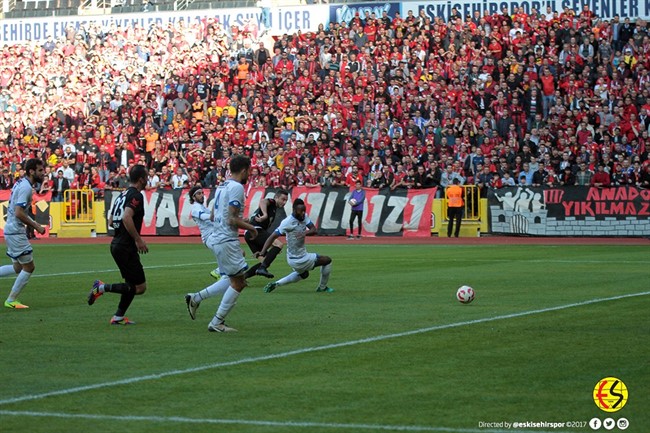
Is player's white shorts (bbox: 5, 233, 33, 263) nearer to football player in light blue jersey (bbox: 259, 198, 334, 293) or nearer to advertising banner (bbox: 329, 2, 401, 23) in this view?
football player in light blue jersey (bbox: 259, 198, 334, 293)

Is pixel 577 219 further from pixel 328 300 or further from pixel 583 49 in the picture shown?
pixel 328 300

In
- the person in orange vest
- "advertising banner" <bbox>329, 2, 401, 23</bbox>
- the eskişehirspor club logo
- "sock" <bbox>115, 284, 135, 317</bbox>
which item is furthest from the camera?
"advertising banner" <bbox>329, 2, 401, 23</bbox>

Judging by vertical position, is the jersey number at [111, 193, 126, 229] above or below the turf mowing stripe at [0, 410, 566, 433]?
above

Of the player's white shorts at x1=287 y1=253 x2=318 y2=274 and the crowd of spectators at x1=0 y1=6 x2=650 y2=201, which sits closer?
the player's white shorts at x1=287 y1=253 x2=318 y2=274

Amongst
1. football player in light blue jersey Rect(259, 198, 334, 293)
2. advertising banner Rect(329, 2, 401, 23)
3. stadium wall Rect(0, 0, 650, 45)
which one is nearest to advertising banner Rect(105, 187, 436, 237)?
advertising banner Rect(329, 2, 401, 23)

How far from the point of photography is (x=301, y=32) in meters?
45.3

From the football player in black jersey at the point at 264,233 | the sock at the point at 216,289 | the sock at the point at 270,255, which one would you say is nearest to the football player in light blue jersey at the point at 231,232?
the sock at the point at 216,289

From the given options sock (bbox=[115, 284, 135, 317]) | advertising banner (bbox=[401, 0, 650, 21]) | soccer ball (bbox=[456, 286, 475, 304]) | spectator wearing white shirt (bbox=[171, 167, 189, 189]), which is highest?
advertising banner (bbox=[401, 0, 650, 21])

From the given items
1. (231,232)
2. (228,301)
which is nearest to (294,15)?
(231,232)

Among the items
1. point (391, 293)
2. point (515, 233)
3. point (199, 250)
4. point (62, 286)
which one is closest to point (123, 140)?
point (199, 250)

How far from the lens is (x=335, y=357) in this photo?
11.1m

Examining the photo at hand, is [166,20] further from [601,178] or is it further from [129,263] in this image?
[129,263]

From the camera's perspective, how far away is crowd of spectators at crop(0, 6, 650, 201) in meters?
35.3

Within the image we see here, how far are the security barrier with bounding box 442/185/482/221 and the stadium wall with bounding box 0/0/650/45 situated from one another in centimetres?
1022
